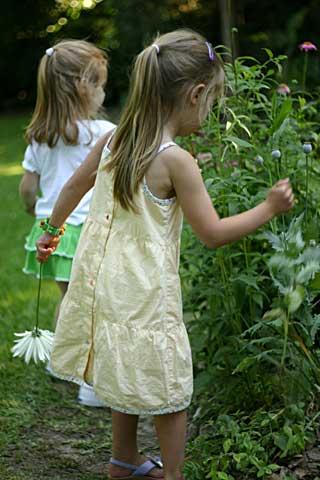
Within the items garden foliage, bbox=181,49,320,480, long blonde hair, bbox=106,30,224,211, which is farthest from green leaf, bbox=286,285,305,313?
long blonde hair, bbox=106,30,224,211

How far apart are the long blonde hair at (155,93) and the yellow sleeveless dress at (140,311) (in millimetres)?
53

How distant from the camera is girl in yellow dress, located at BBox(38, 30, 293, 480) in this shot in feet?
8.65

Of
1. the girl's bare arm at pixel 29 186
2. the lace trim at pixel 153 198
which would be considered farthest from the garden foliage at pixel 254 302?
the girl's bare arm at pixel 29 186

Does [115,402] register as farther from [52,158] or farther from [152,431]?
[52,158]

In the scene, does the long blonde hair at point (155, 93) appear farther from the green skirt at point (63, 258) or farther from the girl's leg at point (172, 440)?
the green skirt at point (63, 258)

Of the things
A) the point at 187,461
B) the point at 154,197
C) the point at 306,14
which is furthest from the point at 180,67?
the point at 306,14

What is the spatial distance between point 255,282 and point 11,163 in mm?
9020

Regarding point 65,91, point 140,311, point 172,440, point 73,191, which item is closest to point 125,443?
point 172,440

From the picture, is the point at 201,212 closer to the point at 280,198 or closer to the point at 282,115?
the point at 280,198

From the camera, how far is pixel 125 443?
2.98 m

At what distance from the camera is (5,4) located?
60.4 feet

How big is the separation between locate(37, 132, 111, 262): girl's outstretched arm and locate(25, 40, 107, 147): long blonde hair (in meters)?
0.87

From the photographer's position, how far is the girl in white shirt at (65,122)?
3877 millimetres

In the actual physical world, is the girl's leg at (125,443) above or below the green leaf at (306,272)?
below
